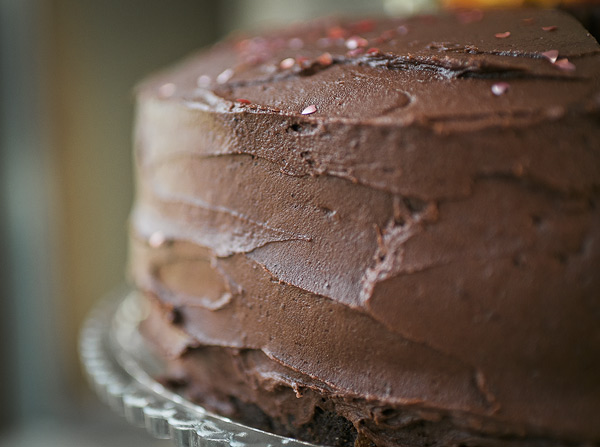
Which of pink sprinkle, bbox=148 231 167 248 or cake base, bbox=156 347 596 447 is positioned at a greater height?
pink sprinkle, bbox=148 231 167 248

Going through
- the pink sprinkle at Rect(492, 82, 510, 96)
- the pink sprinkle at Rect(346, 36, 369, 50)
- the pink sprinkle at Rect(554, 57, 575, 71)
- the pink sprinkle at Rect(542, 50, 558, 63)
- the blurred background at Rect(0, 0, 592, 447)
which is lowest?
the blurred background at Rect(0, 0, 592, 447)

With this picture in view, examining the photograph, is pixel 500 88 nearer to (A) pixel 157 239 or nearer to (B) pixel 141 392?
(A) pixel 157 239

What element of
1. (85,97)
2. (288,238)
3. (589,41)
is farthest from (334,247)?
(85,97)

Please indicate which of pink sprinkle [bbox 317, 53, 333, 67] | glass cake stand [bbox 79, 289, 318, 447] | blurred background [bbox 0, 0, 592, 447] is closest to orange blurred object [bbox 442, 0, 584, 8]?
pink sprinkle [bbox 317, 53, 333, 67]

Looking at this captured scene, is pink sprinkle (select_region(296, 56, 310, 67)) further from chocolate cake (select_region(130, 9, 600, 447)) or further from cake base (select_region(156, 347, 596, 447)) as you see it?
cake base (select_region(156, 347, 596, 447))

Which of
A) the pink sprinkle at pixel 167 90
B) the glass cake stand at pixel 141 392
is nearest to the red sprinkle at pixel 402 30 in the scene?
the pink sprinkle at pixel 167 90

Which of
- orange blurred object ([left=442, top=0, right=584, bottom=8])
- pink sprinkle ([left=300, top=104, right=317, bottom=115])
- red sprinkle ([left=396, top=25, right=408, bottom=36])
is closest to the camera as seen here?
pink sprinkle ([left=300, top=104, right=317, bottom=115])

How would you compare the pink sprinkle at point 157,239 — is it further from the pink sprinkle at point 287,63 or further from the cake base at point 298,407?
the pink sprinkle at point 287,63
